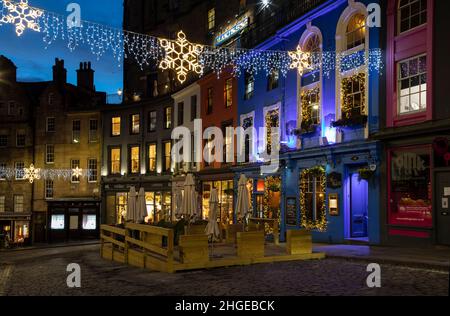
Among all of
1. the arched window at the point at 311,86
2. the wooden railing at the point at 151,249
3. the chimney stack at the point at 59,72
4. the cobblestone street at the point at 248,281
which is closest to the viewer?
the cobblestone street at the point at 248,281

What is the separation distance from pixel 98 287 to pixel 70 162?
3323 centimetres

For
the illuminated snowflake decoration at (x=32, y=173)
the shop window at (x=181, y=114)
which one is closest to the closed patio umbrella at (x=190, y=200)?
the shop window at (x=181, y=114)

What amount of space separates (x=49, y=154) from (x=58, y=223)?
19.1ft

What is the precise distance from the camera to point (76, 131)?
43.2m

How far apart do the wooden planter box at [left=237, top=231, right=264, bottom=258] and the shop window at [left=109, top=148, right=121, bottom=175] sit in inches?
1130

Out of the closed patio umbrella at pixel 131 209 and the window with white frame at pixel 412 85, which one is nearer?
the window with white frame at pixel 412 85

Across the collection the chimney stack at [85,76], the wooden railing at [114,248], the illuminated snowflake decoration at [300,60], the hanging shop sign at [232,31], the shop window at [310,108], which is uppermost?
the chimney stack at [85,76]

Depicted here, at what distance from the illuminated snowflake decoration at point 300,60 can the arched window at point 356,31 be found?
227 centimetres

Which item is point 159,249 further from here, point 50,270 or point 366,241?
point 366,241

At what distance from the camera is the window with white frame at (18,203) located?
141 ft

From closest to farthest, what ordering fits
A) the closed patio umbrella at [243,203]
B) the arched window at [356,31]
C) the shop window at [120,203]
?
the closed patio umbrella at [243,203] → the arched window at [356,31] → the shop window at [120,203]

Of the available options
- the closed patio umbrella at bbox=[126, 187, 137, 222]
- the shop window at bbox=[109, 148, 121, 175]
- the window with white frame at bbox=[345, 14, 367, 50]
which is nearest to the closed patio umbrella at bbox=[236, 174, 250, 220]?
the closed patio umbrella at bbox=[126, 187, 137, 222]

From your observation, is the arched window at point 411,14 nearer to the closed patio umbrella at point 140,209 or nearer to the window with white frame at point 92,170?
the closed patio umbrella at point 140,209

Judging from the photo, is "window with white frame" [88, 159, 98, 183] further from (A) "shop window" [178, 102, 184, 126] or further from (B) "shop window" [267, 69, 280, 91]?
(B) "shop window" [267, 69, 280, 91]
